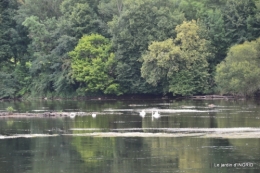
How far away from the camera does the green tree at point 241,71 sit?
94.6 m

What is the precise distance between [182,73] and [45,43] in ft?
86.7

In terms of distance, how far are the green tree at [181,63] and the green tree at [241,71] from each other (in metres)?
4.85

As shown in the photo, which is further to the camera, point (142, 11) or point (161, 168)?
point (142, 11)

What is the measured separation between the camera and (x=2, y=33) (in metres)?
115

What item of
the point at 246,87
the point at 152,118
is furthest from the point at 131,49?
the point at 152,118

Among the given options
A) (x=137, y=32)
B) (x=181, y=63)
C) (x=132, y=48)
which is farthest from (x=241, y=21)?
(x=132, y=48)

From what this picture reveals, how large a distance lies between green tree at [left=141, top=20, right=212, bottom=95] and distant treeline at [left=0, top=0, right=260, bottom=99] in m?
0.15

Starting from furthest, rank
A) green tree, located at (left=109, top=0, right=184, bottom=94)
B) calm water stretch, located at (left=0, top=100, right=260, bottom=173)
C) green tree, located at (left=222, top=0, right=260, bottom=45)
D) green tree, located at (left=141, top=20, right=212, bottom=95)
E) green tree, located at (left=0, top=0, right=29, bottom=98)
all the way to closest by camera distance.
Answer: green tree, located at (left=0, top=0, right=29, bottom=98), green tree, located at (left=109, top=0, right=184, bottom=94), green tree, located at (left=222, top=0, right=260, bottom=45), green tree, located at (left=141, top=20, right=212, bottom=95), calm water stretch, located at (left=0, top=100, right=260, bottom=173)

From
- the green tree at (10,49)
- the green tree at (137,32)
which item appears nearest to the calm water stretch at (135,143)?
the green tree at (137,32)

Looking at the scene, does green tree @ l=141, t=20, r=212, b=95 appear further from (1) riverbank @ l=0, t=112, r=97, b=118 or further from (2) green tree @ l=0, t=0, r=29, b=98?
(1) riverbank @ l=0, t=112, r=97, b=118

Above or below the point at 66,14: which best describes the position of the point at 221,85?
A: below

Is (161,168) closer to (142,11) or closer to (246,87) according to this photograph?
(246,87)

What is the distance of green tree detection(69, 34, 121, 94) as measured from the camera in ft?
351

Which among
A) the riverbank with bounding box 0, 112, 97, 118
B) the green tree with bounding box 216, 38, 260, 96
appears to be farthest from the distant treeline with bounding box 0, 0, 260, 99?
the riverbank with bounding box 0, 112, 97, 118
